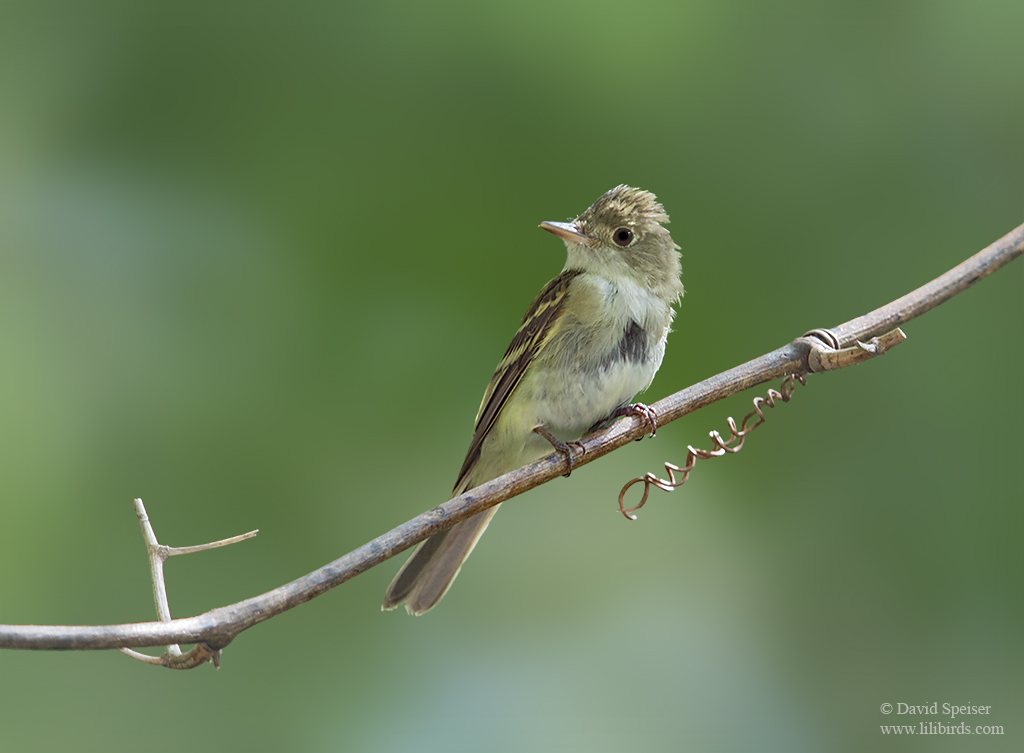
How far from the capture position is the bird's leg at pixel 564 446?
139 cm

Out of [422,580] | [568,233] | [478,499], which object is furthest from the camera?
[568,233]

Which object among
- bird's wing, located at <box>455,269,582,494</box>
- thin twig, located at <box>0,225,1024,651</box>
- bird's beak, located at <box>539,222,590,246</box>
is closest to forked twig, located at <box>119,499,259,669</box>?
thin twig, located at <box>0,225,1024,651</box>

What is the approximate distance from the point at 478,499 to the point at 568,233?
74cm

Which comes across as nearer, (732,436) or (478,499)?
(478,499)

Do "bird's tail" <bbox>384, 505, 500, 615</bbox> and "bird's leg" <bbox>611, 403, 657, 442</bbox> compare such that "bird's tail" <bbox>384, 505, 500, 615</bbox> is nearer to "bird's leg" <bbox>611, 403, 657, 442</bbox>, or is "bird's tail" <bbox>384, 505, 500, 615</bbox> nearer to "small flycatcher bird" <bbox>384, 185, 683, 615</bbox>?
"small flycatcher bird" <bbox>384, 185, 683, 615</bbox>

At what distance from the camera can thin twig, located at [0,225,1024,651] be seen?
89 centimetres

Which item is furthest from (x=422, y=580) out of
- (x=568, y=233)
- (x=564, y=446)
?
(x=568, y=233)

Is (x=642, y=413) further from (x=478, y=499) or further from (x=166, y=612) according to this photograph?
(x=166, y=612)

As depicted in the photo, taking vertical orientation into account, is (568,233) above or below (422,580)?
above

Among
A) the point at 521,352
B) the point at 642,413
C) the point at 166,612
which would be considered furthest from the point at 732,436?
the point at 166,612

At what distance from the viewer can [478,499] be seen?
117 centimetres

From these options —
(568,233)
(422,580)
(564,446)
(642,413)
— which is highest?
(568,233)

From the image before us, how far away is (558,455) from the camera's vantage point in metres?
1.37

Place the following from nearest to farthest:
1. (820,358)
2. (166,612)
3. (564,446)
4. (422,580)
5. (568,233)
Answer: (166,612)
(820,358)
(564,446)
(422,580)
(568,233)
